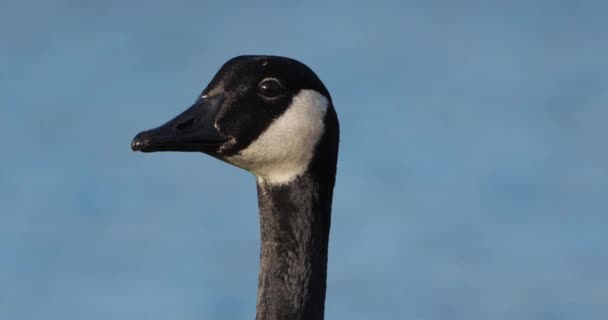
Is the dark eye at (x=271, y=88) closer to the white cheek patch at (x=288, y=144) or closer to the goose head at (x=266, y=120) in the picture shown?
the goose head at (x=266, y=120)

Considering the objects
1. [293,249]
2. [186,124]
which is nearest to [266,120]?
[186,124]

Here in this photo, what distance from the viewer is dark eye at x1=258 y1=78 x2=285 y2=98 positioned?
988 centimetres

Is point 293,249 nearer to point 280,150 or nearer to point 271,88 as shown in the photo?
point 280,150

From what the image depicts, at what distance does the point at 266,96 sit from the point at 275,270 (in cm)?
100

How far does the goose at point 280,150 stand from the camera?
9.78m

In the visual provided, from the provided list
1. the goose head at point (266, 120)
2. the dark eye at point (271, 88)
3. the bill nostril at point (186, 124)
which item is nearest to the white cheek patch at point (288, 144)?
the goose head at point (266, 120)

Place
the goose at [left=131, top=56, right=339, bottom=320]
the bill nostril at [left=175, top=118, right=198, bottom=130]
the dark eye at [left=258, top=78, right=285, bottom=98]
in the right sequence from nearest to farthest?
the bill nostril at [left=175, top=118, right=198, bottom=130]
the goose at [left=131, top=56, right=339, bottom=320]
the dark eye at [left=258, top=78, right=285, bottom=98]

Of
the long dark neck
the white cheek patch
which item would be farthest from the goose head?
the long dark neck

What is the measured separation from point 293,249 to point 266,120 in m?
0.77

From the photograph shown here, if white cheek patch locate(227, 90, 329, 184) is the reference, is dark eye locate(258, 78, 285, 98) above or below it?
above

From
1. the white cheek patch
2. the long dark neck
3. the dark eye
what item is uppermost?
the dark eye

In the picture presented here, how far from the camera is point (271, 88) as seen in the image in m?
9.88

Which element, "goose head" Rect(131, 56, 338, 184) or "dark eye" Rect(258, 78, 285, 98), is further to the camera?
"dark eye" Rect(258, 78, 285, 98)

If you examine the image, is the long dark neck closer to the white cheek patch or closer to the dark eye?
the white cheek patch
